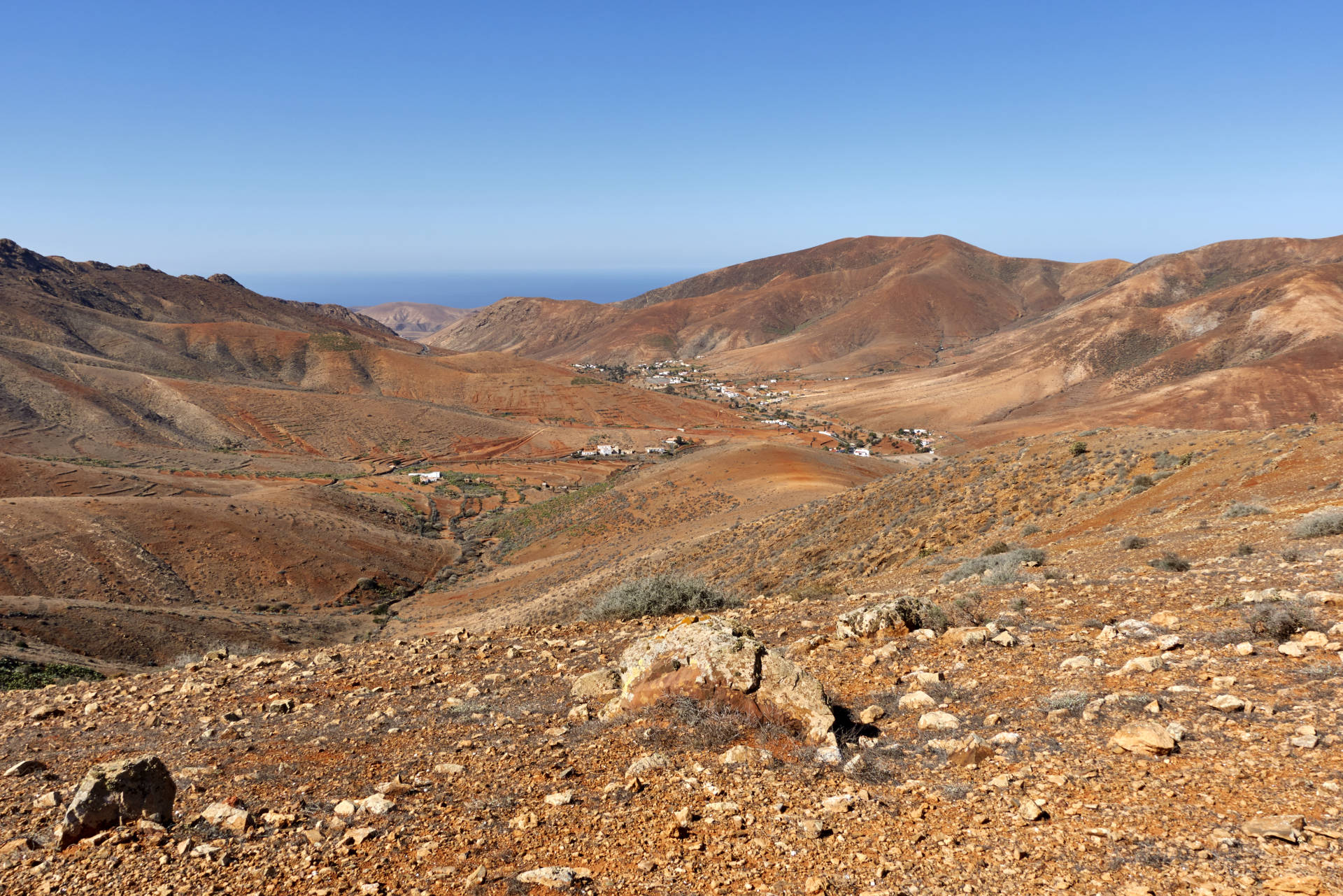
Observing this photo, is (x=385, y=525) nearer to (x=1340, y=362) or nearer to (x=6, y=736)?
(x=6, y=736)

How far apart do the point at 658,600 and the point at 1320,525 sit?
9.41 m

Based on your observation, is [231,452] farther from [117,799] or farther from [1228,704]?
[1228,704]

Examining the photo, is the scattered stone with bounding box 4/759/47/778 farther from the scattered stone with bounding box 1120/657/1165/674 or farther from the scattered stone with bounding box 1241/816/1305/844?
the scattered stone with bounding box 1120/657/1165/674

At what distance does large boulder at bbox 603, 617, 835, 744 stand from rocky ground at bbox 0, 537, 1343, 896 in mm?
157

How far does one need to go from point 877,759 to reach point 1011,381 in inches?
3341

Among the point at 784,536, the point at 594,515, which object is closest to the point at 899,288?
the point at 594,515

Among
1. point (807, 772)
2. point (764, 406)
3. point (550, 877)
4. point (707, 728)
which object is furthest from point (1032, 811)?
point (764, 406)

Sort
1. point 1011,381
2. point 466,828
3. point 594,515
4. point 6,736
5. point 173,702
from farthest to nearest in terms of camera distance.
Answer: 1. point 1011,381
2. point 594,515
3. point 173,702
4. point 6,736
5. point 466,828

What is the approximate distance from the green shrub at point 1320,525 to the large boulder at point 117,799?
13216 mm

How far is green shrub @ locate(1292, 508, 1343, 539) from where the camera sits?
973cm

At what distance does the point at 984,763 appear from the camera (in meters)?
5.20

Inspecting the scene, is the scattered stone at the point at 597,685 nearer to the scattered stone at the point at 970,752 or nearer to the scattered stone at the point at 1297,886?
the scattered stone at the point at 970,752

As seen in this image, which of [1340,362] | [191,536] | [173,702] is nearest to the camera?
[173,702]

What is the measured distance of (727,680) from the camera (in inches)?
245
